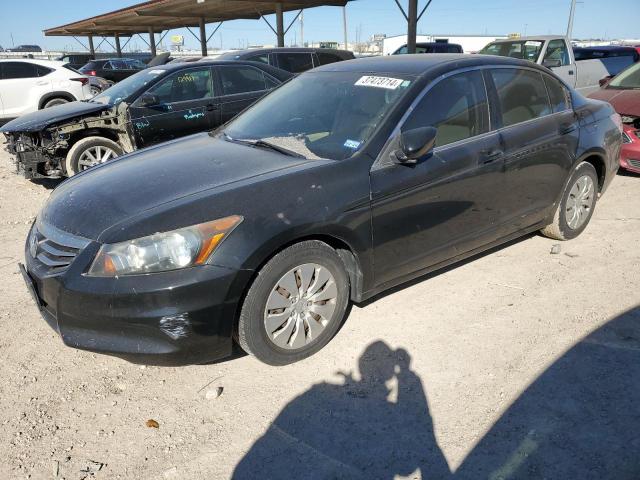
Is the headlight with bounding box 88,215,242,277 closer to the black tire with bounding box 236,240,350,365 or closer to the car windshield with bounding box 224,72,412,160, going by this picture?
the black tire with bounding box 236,240,350,365

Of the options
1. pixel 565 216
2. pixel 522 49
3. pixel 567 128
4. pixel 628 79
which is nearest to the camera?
pixel 567 128

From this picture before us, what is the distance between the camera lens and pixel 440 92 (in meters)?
3.39

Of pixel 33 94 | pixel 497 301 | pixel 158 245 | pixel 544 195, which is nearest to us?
pixel 158 245

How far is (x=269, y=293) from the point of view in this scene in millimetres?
2703

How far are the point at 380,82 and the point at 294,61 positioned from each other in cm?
693

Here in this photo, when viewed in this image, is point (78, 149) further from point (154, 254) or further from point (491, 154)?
point (491, 154)

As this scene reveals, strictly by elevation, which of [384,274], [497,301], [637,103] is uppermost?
[637,103]

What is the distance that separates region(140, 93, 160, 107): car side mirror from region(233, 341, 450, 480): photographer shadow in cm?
501

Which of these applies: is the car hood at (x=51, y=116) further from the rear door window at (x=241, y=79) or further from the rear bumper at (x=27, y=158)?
the rear door window at (x=241, y=79)

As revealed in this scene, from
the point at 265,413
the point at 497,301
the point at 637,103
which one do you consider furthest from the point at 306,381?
the point at 637,103

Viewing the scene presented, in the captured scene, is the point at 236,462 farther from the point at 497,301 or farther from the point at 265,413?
the point at 497,301

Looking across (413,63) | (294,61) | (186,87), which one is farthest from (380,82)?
(294,61)

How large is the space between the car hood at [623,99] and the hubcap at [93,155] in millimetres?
6732

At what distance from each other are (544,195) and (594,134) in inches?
34.1
